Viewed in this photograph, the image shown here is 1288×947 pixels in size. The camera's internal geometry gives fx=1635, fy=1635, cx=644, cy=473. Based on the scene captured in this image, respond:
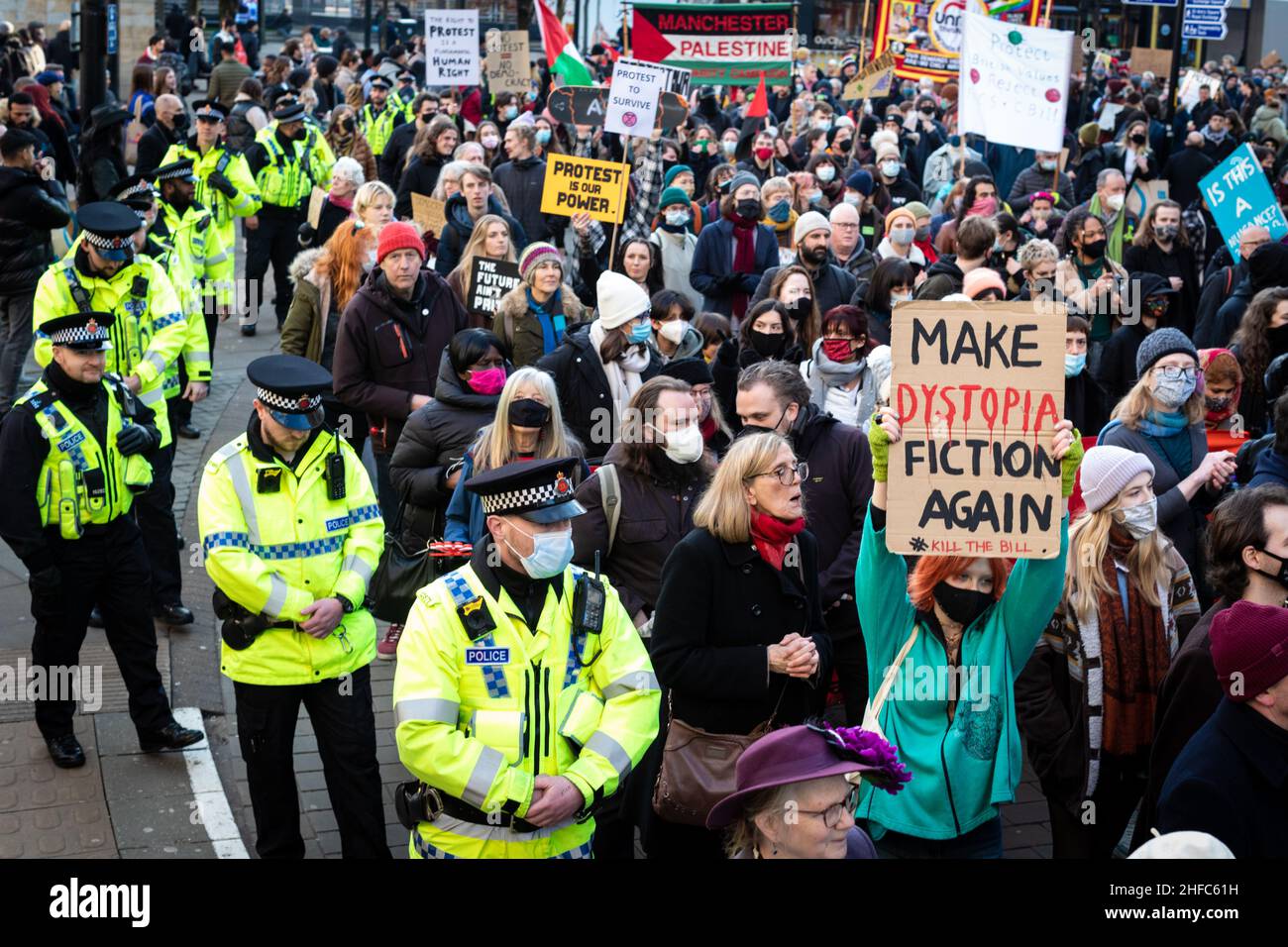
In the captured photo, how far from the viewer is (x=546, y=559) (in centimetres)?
455

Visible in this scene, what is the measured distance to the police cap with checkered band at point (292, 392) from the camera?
5.84 metres

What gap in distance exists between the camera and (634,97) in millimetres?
13484

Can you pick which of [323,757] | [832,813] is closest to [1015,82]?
[323,757]

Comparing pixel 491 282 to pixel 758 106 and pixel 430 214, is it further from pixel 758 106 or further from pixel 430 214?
pixel 758 106

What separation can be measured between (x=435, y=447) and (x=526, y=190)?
727 centimetres

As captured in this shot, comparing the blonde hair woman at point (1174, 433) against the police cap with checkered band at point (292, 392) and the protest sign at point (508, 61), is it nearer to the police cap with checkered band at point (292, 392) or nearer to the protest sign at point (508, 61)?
the police cap with checkered band at point (292, 392)

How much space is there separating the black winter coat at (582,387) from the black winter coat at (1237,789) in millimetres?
4573

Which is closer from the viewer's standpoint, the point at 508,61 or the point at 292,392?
the point at 292,392

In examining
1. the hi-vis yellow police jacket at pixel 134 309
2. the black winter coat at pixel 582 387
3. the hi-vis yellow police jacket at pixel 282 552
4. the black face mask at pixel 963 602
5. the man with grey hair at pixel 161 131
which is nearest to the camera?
the black face mask at pixel 963 602

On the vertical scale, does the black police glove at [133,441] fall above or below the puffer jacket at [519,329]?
below

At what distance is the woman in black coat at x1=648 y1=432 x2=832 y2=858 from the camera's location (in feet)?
17.1

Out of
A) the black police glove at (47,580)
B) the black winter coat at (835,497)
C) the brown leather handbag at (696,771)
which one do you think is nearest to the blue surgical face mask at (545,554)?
the brown leather handbag at (696,771)

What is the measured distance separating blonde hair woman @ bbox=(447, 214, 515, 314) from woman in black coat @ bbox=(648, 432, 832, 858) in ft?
16.5
